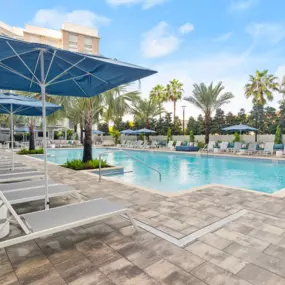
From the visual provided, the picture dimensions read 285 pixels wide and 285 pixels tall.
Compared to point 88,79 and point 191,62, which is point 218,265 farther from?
point 191,62

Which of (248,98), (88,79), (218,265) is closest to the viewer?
(218,265)

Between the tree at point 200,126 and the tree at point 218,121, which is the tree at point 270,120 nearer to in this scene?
the tree at point 218,121

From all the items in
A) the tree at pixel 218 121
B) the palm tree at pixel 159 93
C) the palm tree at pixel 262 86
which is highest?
the palm tree at pixel 159 93

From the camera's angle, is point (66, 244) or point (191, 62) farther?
point (191, 62)

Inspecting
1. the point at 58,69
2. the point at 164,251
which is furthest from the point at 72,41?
the point at 164,251

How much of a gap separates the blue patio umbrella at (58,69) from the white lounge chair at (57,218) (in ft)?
2.60

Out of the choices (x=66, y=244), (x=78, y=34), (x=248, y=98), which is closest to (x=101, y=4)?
(x=66, y=244)

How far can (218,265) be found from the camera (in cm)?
244

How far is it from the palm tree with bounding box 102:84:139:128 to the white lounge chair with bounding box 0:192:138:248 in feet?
23.6

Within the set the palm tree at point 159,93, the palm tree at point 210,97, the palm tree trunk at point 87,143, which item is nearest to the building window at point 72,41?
the palm tree at point 159,93

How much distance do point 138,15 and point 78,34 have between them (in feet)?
131

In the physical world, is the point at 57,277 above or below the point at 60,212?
below

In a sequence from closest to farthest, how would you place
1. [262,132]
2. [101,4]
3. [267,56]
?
[101,4] → [267,56] → [262,132]

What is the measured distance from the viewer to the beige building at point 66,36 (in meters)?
44.2
